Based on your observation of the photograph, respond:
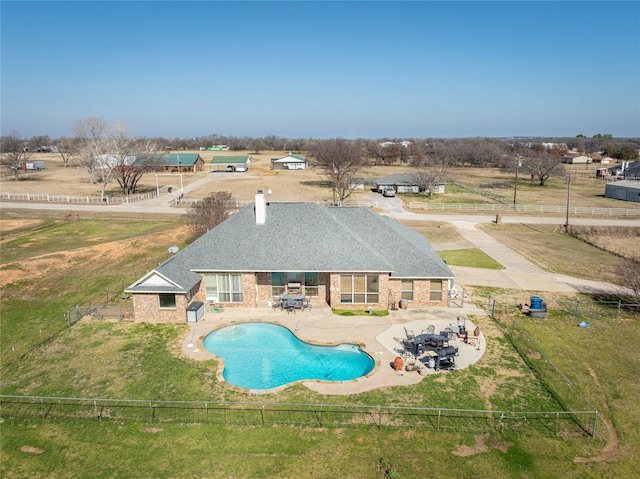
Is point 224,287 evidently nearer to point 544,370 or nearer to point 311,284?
point 311,284

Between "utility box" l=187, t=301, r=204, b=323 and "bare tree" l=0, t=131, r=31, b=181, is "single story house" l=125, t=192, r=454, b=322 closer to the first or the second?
"utility box" l=187, t=301, r=204, b=323

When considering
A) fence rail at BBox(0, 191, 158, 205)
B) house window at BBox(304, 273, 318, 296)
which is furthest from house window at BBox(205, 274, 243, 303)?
fence rail at BBox(0, 191, 158, 205)

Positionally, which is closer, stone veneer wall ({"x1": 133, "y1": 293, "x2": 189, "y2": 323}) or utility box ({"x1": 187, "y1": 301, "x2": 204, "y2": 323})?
utility box ({"x1": 187, "y1": 301, "x2": 204, "y2": 323})

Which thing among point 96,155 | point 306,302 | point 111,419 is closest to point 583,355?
point 306,302

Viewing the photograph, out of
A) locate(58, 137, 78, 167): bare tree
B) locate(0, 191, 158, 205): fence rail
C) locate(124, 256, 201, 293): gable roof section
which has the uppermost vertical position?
locate(58, 137, 78, 167): bare tree

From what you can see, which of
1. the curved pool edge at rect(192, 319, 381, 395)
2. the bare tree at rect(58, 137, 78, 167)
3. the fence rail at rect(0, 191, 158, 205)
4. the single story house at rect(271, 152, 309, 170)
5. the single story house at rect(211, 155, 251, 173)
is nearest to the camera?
the curved pool edge at rect(192, 319, 381, 395)

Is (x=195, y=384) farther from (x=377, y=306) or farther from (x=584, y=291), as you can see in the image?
(x=584, y=291)

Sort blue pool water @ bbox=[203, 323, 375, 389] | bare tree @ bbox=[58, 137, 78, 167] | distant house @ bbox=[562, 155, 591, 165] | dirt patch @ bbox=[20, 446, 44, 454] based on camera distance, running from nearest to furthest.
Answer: dirt patch @ bbox=[20, 446, 44, 454] < blue pool water @ bbox=[203, 323, 375, 389] < bare tree @ bbox=[58, 137, 78, 167] < distant house @ bbox=[562, 155, 591, 165]

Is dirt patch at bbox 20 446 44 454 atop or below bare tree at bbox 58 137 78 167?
below
